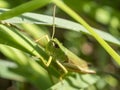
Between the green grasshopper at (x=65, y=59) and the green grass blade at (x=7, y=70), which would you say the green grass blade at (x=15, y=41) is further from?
the green grass blade at (x=7, y=70)

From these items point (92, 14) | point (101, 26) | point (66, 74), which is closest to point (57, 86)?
point (66, 74)

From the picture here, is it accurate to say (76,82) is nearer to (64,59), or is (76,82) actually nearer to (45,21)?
(64,59)

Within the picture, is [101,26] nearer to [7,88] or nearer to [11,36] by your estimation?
[7,88]

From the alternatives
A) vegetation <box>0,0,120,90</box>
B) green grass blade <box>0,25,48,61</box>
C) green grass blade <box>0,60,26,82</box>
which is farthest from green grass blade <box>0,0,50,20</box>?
green grass blade <box>0,60,26,82</box>

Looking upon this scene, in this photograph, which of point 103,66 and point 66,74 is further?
point 103,66

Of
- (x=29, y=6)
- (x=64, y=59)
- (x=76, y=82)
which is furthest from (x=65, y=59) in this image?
(x=29, y=6)

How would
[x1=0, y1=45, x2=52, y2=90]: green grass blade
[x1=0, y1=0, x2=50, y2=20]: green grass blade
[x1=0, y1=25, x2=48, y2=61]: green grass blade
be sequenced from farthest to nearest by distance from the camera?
[x1=0, y1=45, x2=52, y2=90]: green grass blade → [x1=0, y1=25, x2=48, y2=61]: green grass blade → [x1=0, y1=0, x2=50, y2=20]: green grass blade

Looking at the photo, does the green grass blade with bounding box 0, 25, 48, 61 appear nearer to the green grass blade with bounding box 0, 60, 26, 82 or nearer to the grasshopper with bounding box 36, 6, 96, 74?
the grasshopper with bounding box 36, 6, 96, 74

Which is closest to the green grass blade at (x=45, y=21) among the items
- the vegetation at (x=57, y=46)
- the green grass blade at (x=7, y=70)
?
the vegetation at (x=57, y=46)

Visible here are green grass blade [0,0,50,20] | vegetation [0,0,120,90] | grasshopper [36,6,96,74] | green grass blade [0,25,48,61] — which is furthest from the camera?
grasshopper [36,6,96,74]
